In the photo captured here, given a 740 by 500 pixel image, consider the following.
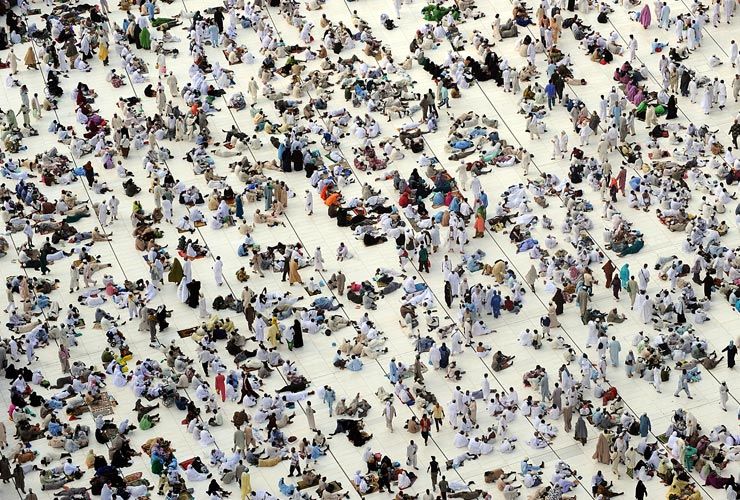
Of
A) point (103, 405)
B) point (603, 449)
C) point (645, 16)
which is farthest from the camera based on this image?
point (645, 16)

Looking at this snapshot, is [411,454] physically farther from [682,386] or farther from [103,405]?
[103,405]

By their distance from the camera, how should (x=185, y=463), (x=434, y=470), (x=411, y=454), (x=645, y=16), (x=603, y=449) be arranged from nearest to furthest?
(x=434, y=470)
(x=603, y=449)
(x=411, y=454)
(x=185, y=463)
(x=645, y=16)

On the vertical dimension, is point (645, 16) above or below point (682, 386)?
above

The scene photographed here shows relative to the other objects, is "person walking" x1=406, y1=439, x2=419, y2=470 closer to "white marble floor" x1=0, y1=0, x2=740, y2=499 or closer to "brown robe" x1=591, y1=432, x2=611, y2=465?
"white marble floor" x1=0, y1=0, x2=740, y2=499

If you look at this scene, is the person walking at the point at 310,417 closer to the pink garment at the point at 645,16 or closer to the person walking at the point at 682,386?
the person walking at the point at 682,386

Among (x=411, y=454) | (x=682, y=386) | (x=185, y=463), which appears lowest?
(x=185, y=463)

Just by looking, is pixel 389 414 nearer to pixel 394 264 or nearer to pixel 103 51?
pixel 394 264

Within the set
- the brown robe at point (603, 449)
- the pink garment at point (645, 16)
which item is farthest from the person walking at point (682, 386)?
the pink garment at point (645, 16)

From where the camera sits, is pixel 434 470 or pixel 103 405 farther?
pixel 103 405

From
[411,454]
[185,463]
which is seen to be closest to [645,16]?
[411,454]

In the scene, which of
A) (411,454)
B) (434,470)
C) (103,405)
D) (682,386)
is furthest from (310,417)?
(682,386)
